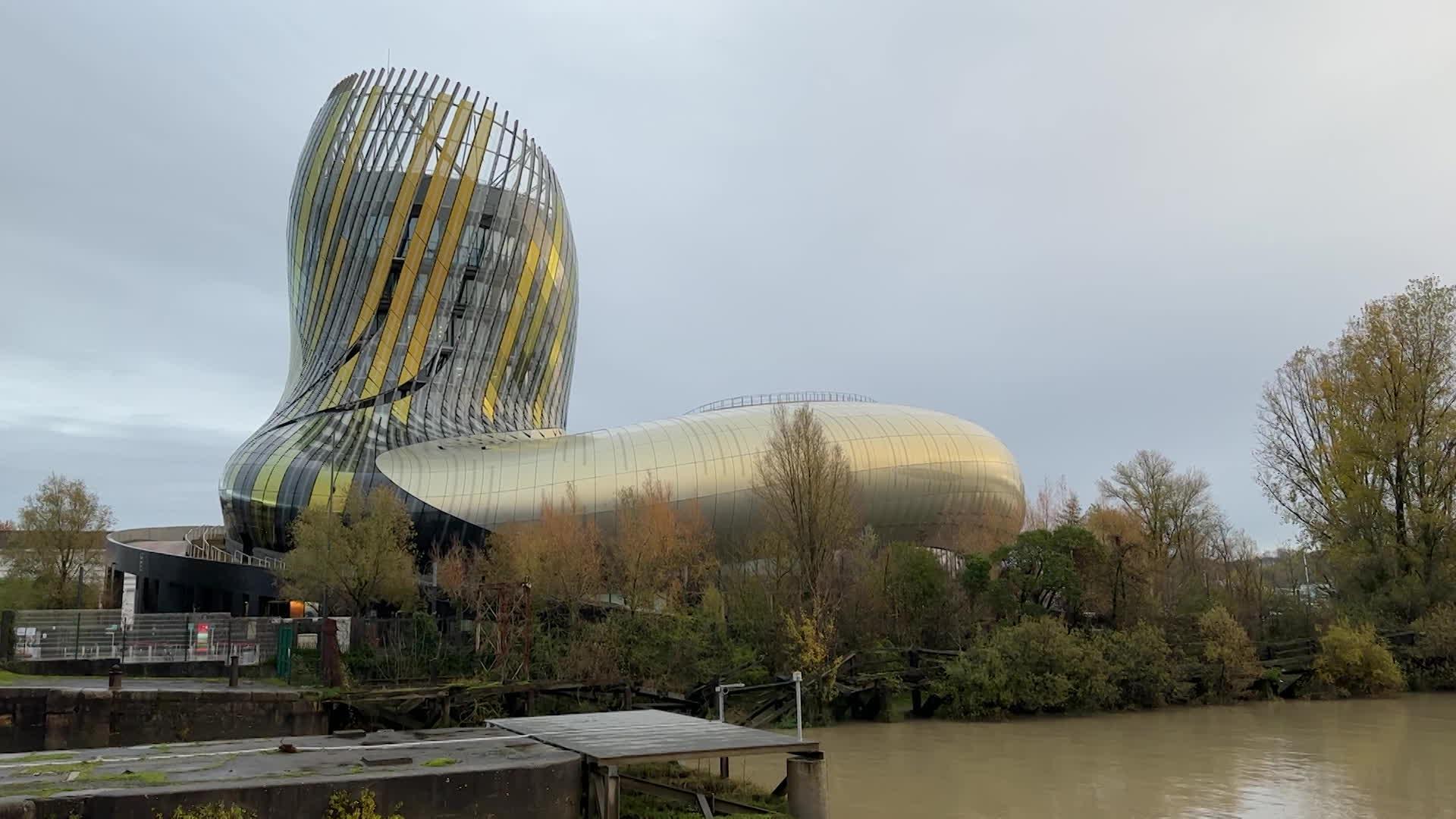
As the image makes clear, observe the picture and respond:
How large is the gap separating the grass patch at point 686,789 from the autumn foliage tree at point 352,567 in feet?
51.8

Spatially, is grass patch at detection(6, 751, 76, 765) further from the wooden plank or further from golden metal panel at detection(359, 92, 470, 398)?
golden metal panel at detection(359, 92, 470, 398)

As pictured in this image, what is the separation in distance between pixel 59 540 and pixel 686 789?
39.2m

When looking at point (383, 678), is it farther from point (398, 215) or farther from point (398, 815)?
point (398, 215)

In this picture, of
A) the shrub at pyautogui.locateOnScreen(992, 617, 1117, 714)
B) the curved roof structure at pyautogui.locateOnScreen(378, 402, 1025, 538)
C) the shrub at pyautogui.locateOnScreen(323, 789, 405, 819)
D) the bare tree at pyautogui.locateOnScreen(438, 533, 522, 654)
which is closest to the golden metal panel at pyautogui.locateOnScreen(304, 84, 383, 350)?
the curved roof structure at pyautogui.locateOnScreen(378, 402, 1025, 538)

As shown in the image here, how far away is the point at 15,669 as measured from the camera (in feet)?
74.0

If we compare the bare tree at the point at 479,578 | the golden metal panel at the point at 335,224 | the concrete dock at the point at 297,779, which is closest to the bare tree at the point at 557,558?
the bare tree at the point at 479,578

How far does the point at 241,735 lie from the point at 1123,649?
21068 mm

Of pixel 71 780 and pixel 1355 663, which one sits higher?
pixel 71 780

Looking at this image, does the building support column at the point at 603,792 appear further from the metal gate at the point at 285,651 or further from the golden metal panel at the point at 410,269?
the golden metal panel at the point at 410,269

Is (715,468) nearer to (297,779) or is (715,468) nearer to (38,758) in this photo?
(38,758)

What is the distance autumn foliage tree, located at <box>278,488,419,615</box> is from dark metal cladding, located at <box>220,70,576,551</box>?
45.4 feet

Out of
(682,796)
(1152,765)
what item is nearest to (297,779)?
(682,796)

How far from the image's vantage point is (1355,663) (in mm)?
29359

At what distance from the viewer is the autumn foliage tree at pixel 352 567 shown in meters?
28.8
